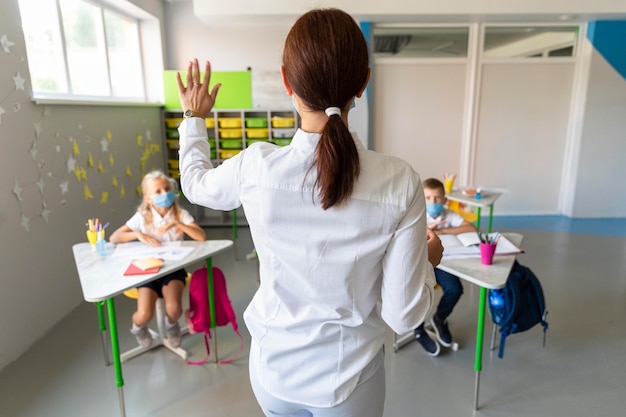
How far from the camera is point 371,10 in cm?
461

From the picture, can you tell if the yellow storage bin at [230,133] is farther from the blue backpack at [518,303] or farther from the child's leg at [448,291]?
the blue backpack at [518,303]

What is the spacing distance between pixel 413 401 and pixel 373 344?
4.65ft

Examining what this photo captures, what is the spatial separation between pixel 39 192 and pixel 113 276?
1266 mm

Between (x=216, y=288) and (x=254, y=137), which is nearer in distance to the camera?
(x=216, y=288)

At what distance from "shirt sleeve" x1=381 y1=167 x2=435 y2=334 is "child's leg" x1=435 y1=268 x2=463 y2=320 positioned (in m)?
1.74

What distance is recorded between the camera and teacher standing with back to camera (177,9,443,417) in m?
0.74

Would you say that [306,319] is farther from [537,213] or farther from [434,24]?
[537,213]

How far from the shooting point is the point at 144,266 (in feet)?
6.55

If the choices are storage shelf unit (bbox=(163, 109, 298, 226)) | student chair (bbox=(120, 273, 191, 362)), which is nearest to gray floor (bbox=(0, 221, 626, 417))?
student chair (bbox=(120, 273, 191, 362))

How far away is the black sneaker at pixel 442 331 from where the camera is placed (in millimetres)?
2539

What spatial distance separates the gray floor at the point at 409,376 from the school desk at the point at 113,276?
0.24 metres

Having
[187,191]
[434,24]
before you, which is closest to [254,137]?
[434,24]

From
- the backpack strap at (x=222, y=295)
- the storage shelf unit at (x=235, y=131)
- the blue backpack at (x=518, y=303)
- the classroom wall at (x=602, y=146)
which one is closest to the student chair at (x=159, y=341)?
the backpack strap at (x=222, y=295)

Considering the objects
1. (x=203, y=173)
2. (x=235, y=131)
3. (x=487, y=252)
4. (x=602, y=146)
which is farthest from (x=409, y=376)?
→ (x=602, y=146)
